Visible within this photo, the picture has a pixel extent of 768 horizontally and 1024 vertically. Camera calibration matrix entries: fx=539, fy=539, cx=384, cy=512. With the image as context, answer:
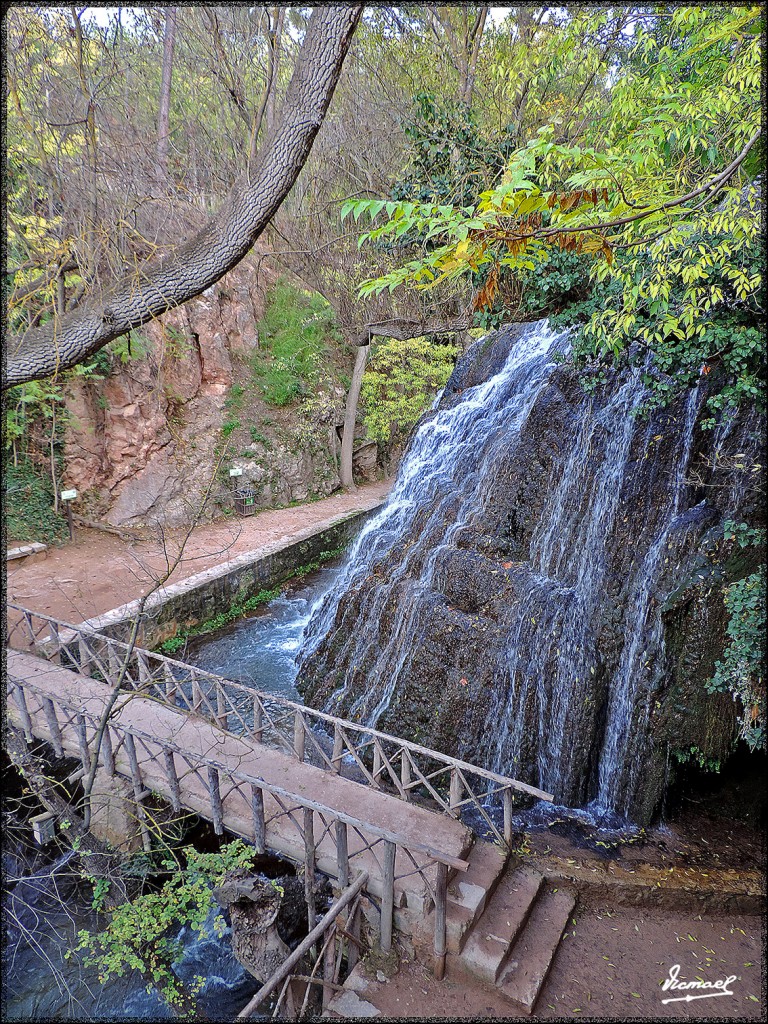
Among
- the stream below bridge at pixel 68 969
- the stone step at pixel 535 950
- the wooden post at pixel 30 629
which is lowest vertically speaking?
the stream below bridge at pixel 68 969

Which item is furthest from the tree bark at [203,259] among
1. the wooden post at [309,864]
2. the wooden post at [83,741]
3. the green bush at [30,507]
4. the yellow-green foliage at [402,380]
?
the yellow-green foliage at [402,380]

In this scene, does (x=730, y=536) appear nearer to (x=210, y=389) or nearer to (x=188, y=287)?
(x=188, y=287)

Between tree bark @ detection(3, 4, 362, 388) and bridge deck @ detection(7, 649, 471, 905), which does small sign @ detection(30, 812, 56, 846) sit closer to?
bridge deck @ detection(7, 649, 471, 905)

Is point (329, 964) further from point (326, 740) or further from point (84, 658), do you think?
point (84, 658)

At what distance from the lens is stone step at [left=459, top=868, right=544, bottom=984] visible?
4.65 meters

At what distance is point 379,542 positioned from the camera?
1052 cm

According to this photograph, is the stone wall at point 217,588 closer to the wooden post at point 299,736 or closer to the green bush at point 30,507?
the wooden post at point 299,736

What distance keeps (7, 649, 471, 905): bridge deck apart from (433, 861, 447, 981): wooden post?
204 millimetres

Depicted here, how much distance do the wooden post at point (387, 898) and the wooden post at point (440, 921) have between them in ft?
1.30

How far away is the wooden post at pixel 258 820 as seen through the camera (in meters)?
5.17

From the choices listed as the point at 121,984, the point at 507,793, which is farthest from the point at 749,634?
the point at 121,984

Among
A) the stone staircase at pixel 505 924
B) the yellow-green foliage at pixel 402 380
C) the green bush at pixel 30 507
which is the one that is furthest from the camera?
the yellow-green foliage at pixel 402 380

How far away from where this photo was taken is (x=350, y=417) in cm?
1869

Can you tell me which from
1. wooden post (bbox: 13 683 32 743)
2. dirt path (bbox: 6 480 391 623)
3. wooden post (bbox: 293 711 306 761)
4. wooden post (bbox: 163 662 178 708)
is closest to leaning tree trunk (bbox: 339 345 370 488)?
dirt path (bbox: 6 480 391 623)
